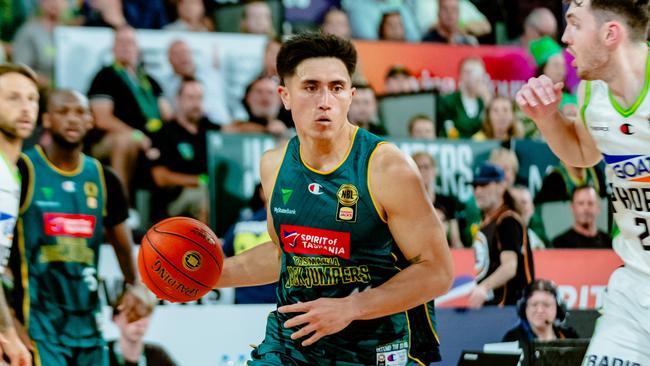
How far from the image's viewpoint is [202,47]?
9.84 metres

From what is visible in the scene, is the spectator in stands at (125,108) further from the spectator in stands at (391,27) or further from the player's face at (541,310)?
the player's face at (541,310)

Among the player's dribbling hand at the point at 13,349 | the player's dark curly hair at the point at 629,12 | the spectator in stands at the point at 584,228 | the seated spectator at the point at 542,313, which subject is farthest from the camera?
the spectator in stands at the point at 584,228

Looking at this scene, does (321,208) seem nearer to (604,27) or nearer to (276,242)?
(276,242)

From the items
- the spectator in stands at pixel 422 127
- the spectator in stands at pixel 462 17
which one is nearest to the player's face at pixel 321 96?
the spectator in stands at pixel 422 127

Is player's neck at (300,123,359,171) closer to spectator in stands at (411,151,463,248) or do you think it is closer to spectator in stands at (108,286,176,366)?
spectator in stands at (108,286,176,366)

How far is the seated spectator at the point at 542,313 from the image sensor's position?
7.34 meters

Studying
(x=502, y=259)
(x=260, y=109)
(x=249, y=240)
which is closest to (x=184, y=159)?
(x=260, y=109)

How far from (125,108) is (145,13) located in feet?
5.40

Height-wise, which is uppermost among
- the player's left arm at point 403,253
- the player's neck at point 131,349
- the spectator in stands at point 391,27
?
the spectator in stands at point 391,27

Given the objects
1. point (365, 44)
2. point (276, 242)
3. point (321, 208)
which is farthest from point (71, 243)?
point (365, 44)

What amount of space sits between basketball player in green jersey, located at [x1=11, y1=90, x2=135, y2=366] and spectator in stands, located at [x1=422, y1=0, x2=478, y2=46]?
230 inches

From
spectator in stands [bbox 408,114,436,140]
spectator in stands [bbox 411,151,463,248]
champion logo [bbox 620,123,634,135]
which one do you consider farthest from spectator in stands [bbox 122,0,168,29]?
champion logo [bbox 620,123,634,135]

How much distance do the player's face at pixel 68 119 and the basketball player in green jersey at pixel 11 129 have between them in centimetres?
22

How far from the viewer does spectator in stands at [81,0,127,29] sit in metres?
9.72
